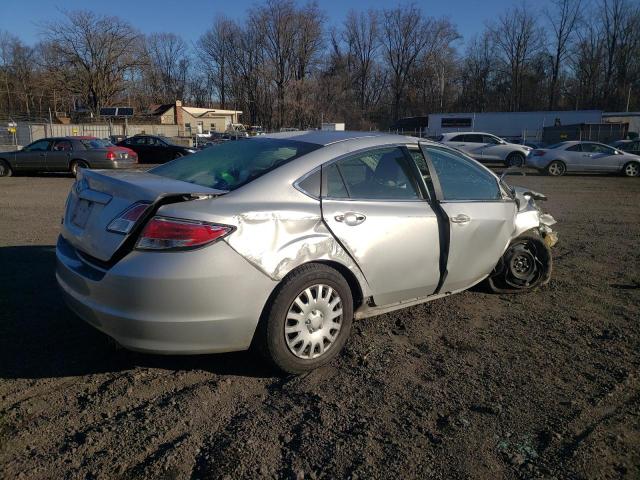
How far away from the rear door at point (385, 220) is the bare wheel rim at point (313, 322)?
32 cm

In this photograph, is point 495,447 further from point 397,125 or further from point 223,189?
point 397,125

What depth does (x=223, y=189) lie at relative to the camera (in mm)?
3072

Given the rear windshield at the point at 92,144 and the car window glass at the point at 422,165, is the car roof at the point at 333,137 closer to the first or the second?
the car window glass at the point at 422,165

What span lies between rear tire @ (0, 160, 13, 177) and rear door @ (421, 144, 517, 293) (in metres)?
18.2

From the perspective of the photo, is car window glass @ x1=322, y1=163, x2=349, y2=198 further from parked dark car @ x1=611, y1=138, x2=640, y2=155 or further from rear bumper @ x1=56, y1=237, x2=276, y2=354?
parked dark car @ x1=611, y1=138, x2=640, y2=155

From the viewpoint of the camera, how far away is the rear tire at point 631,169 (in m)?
19.9

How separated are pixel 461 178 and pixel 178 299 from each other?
2.61 metres

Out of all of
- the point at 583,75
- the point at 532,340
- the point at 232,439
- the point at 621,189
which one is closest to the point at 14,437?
the point at 232,439

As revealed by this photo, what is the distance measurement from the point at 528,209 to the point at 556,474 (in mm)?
3074

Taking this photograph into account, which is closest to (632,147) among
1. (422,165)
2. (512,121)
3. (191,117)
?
(512,121)

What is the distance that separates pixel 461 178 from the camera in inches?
167

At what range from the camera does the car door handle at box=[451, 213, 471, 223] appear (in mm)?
3886

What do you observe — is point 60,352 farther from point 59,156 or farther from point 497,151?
point 497,151

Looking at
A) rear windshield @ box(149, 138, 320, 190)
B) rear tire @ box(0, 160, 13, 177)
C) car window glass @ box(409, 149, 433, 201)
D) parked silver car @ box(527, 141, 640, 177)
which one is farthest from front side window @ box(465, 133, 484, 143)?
rear windshield @ box(149, 138, 320, 190)
